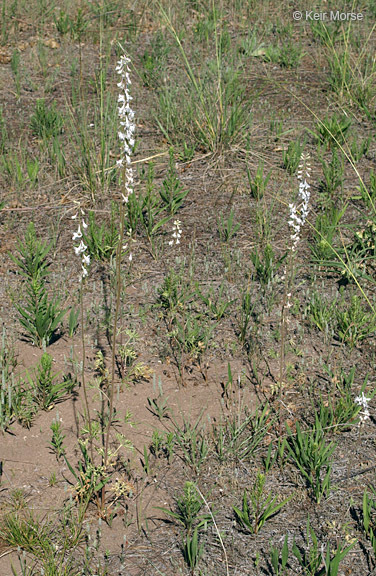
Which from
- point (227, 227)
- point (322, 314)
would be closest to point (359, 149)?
point (227, 227)

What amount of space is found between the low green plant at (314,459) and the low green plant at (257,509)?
0.19 meters

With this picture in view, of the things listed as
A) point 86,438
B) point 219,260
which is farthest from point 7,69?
point 86,438

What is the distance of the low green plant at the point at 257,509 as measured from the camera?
9.40ft

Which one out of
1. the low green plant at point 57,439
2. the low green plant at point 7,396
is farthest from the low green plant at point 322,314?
the low green plant at point 7,396

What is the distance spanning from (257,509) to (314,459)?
0.41 metres

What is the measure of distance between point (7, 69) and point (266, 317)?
15.4ft

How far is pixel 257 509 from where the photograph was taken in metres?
2.87

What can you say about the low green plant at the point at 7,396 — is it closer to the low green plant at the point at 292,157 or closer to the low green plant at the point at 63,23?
the low green plant at the point at 292,157

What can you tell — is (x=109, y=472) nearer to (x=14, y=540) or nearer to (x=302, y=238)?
(x=14, y=540)

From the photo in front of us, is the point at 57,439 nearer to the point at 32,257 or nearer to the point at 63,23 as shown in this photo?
the point at 32,257

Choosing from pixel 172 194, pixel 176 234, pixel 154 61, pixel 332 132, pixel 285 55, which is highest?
pixel 285 55

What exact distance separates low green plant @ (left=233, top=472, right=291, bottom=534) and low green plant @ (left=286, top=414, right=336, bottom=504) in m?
0.19

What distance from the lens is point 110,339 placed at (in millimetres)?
4066

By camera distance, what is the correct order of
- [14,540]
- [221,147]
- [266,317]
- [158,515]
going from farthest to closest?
[221,147] → [266,317] → [158,515] → [14,540]
